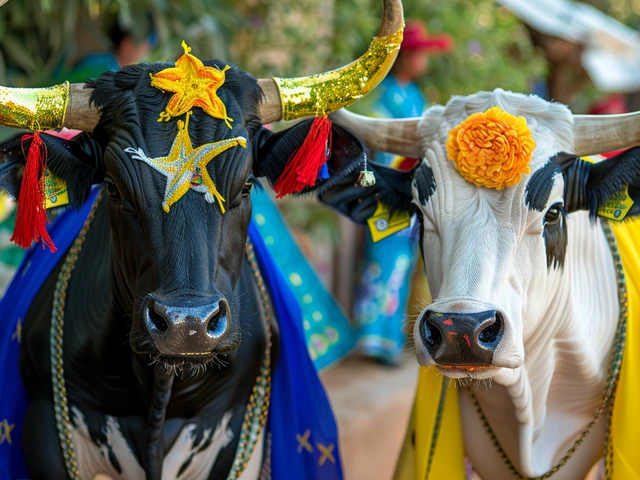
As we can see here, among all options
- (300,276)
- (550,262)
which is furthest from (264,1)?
(550,262)

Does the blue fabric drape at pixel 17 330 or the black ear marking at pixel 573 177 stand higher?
the black ear marking at pixel 573 177

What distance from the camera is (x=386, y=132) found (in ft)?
9.29

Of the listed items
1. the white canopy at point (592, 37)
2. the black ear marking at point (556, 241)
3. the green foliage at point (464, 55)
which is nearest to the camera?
the black ear marking at point (556, 241)

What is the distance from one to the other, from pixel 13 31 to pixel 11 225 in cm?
100

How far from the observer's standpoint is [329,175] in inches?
103

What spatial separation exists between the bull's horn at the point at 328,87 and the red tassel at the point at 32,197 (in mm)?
633

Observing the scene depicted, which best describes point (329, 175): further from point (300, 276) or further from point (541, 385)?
point (300, 276)

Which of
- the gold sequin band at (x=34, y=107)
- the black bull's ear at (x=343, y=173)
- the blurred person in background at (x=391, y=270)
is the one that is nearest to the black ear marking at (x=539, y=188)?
the black bull's ear at (x=343, y=173)

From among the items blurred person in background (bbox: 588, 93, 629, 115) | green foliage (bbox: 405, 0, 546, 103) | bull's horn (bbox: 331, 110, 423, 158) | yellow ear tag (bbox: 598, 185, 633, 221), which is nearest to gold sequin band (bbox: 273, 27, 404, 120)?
bull's horn (bbox: 331, 110, 423, 158)

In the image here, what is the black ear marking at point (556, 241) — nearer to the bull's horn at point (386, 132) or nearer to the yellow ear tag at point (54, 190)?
the bull's horn at point (386, 132)

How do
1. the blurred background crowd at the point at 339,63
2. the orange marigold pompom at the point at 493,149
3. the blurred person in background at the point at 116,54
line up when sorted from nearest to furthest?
1. the orange marigold pompom at the point at 493,149
2. the blurred background crowd at the point at 339,63
3. the blurred person in background at the point at 116,54

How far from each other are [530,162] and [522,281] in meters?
0.34

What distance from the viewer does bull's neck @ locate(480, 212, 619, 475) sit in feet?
8.73

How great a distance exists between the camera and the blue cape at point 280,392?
2766 millimetres
